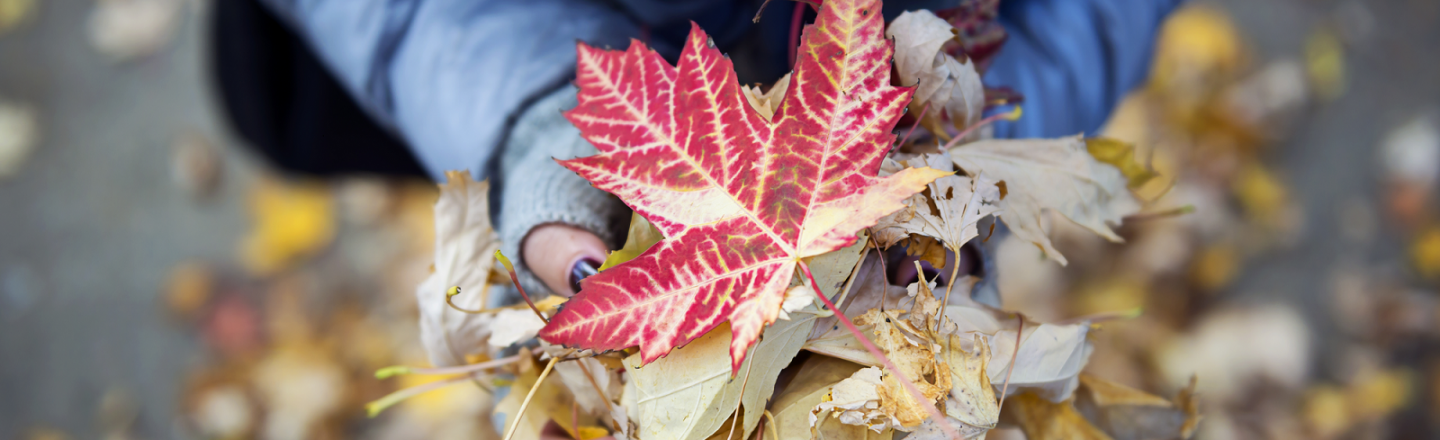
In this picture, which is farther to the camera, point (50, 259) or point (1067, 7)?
point (50, 259)

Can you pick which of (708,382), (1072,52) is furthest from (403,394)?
(1072,52)

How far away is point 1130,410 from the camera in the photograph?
40cm

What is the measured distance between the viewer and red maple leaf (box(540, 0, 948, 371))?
0.30 metres

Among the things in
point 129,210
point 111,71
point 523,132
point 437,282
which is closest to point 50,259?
point 129,210

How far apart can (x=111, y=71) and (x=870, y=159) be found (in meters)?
1.81

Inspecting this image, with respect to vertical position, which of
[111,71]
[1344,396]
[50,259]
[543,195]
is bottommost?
[1344,396]

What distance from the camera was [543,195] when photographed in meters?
0.50

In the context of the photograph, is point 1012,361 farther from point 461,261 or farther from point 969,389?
point 461,261

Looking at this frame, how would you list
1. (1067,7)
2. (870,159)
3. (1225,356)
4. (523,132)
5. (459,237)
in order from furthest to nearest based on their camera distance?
(1225,356) < (1067,7) < (523,132) < (459,237) < (870,159)

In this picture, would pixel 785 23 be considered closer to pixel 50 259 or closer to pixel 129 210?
pixel 129 210

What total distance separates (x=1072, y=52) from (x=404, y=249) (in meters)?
1.24

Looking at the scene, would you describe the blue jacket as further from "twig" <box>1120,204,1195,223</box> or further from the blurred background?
the blurred background

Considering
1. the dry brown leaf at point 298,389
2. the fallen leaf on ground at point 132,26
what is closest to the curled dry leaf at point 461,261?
the dry brown leaf at point 298,389

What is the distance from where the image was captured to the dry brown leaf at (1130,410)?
1.30ft
